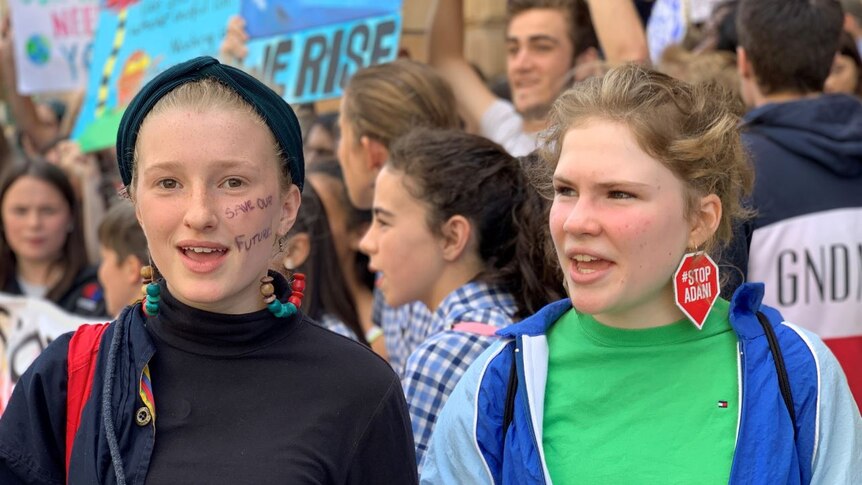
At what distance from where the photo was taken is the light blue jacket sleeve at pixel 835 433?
7.24ft

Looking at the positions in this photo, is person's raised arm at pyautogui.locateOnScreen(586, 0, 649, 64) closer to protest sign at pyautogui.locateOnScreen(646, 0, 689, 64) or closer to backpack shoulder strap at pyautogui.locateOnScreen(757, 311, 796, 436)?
protest sign at pyautogui.locateOnScreen(646, 0, 689, 64)

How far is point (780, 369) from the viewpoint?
2.29 metres

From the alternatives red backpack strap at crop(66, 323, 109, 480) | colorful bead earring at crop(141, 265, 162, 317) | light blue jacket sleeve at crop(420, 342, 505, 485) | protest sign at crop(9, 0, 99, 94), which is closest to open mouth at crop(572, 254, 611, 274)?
light blue jacket sleeve at crop(420, 342, 505, 485)

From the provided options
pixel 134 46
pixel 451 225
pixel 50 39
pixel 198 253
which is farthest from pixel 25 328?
pixel 198 253

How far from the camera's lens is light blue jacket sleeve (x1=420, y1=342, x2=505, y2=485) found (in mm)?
2379

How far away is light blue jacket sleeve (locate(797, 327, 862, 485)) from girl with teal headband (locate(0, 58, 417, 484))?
0.78m

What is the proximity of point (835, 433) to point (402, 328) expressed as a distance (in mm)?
2366

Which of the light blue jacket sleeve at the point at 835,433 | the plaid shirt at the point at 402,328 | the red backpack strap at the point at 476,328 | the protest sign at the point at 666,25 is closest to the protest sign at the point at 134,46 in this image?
the plaid shirt at the point at 402,328

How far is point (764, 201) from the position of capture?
3.67 meters

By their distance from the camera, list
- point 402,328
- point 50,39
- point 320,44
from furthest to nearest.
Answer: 1. point 50,39
2. point 320,44
3. point 402,328

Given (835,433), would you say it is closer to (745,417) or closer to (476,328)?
(745,417)

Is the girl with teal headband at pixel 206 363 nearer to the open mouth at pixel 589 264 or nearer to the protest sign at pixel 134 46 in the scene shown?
the open mouth at pixel 589 264

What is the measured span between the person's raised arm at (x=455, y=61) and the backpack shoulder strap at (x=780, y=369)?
2.70 m

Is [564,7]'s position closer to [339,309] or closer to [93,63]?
[339,309]
